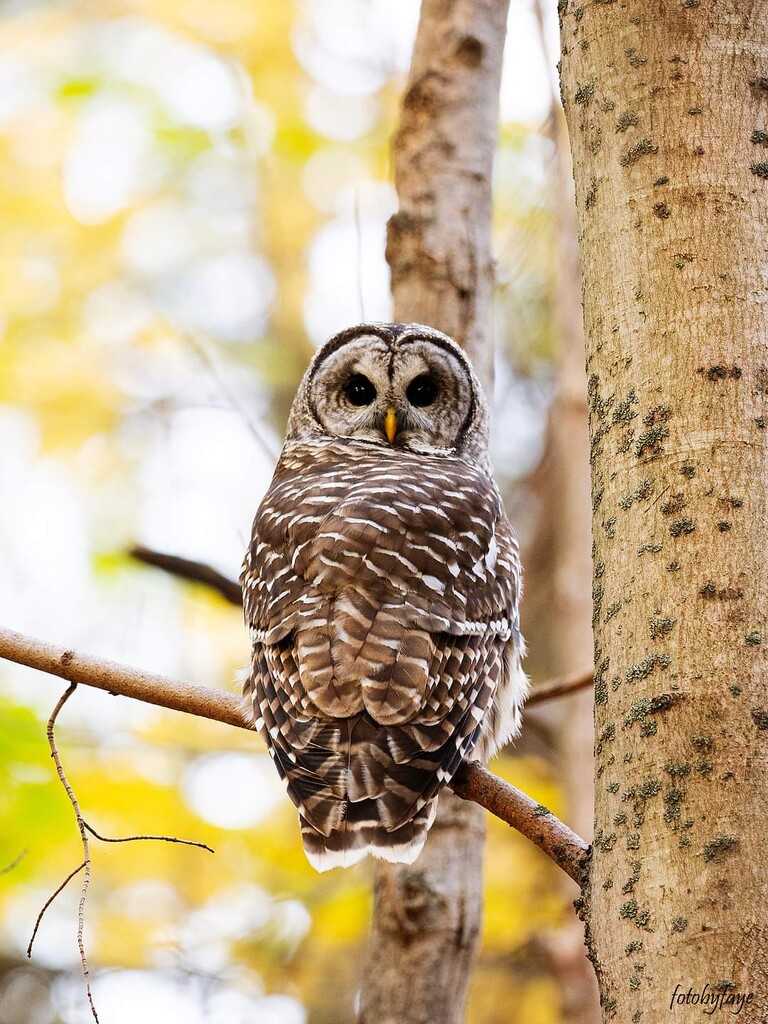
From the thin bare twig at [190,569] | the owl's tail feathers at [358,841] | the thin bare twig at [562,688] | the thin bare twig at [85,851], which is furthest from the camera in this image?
the thin bare twig at [190,569]

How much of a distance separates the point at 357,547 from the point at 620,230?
1.29 metres

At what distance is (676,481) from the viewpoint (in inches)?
73.0

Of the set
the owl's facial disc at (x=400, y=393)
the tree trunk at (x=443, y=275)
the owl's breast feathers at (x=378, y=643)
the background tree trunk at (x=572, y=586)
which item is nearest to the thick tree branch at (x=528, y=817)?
the owl's breast feathers at (x=378, y=643)

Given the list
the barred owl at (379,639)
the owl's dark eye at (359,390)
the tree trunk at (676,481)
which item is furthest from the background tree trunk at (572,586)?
the tree trunk at (676,481)

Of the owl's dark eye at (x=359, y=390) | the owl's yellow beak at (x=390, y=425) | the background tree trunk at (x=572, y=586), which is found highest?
the owl's dark eye at (x=359, y=390)

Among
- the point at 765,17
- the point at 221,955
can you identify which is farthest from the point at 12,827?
the point at 765,17

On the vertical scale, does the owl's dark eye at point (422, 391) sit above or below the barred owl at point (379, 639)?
above

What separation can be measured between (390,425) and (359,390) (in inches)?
12.9

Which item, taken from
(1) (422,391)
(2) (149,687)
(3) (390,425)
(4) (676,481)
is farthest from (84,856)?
(1) (422,391)

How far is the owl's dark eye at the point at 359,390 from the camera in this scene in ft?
14.7

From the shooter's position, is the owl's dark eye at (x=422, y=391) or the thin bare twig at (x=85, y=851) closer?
the thin bare twig at (x=85, y=851)

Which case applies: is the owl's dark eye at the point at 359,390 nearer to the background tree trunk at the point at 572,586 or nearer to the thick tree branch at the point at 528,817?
the background tree trunk at the point at 572,586

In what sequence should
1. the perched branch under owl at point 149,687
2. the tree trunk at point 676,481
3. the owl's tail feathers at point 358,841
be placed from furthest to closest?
the owl's tail feathers at point 358,841 < the perched branch under owl at point 149,687 < the tree trunk at point 676,481

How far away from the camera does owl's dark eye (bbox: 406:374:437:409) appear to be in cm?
440
